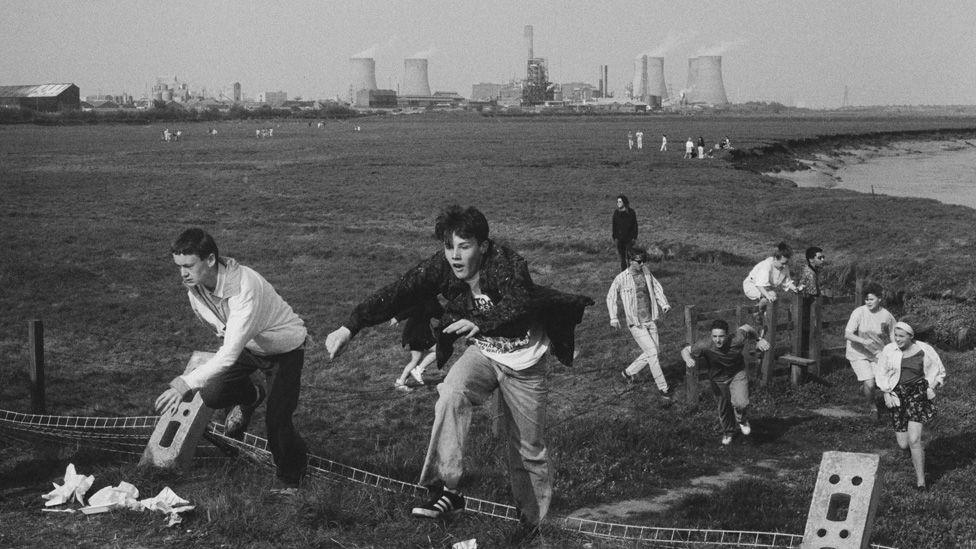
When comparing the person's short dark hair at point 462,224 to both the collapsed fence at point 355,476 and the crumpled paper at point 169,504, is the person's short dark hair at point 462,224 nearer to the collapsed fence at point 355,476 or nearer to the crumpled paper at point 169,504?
the collapsed fence at point 355,476

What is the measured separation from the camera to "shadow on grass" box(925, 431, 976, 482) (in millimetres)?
9453

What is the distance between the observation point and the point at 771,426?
10.8m

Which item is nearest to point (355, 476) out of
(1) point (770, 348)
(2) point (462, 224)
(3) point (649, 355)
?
(2) point (462, 224)

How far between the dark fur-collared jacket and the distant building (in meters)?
135

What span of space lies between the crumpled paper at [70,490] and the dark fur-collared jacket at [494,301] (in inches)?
94.4

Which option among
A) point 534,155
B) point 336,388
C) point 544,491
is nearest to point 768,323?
point 336,388

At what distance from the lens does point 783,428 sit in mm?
10781

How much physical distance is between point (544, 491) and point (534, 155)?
5300 centimetres

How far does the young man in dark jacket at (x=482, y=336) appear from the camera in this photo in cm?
554

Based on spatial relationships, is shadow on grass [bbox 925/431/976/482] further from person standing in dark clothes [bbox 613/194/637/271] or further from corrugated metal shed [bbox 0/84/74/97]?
corrugated metal shed [bbox 0/84/74/97]

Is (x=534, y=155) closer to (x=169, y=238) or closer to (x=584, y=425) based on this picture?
(x=169, y=238)

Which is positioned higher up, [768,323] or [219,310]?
[219,310]

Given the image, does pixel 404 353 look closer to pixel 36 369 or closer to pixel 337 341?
pixel 36 369

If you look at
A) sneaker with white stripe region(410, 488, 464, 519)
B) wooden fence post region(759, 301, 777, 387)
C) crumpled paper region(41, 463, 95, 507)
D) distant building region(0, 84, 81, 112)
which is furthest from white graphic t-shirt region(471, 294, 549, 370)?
distant building region(0, 84, 81, 112)
